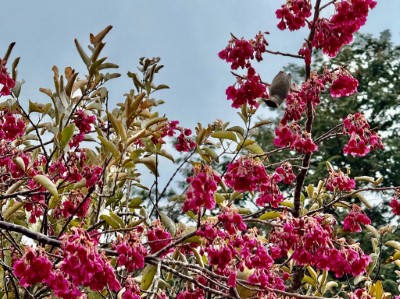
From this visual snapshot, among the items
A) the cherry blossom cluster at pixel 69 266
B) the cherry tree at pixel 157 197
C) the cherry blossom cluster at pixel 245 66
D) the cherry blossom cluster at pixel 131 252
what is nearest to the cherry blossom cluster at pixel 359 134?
the cherry tree at pixel 157 197

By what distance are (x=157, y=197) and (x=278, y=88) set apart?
131 cm

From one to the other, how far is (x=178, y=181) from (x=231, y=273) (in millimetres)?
12217

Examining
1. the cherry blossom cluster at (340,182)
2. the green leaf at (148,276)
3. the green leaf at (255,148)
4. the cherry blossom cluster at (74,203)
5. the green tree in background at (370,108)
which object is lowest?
the green leaf at (148,276)

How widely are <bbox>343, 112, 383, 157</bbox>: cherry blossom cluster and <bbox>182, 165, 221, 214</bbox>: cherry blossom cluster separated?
75.6 inches

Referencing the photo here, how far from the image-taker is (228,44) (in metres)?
4.48

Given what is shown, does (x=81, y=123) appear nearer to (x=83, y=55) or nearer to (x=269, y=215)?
(x=83, y=55)

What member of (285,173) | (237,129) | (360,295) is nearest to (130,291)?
(237,129)

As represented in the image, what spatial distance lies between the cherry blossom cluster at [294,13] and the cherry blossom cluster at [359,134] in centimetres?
82

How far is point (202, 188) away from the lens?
3.02m

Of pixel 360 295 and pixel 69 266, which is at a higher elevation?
pixel 360 295

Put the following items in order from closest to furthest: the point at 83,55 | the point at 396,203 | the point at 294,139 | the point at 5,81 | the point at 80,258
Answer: the point at 80,258, the point at 83,55, the point at 5,81, the point at 294,139, the point at 396,203

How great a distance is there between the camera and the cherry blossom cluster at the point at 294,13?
4461 millimetres

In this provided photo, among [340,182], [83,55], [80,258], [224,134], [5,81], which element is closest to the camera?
[80,258]

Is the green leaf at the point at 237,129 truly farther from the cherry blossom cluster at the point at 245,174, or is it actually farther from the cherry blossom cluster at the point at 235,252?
the cherry blossom cluster at the point at 235,252
